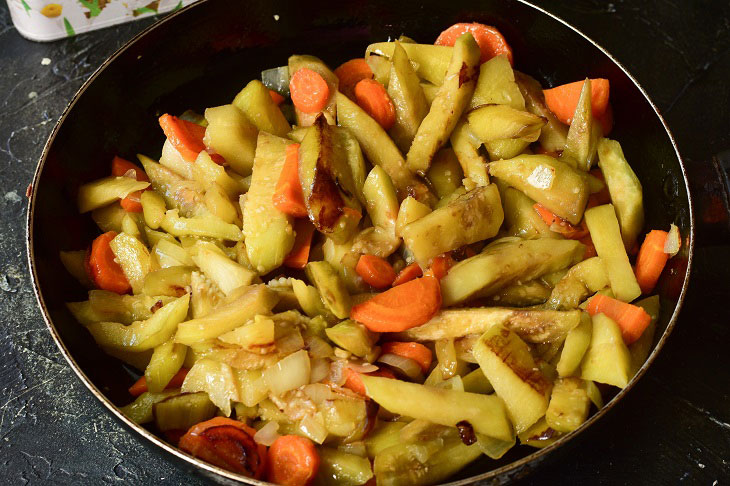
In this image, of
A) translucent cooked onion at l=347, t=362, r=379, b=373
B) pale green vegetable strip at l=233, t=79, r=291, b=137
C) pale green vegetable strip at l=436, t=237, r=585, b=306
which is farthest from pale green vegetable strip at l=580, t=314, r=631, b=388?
pale green vegetable strip at l=233, t=79, r=291, b=137

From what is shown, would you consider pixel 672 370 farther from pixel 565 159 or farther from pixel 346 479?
pixel 346 479

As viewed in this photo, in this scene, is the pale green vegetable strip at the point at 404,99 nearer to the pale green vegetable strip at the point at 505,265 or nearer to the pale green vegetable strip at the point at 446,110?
the pale green vegetable strip at the point at 446,110

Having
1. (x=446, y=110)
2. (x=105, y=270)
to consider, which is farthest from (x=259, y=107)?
(x=105, y=270)

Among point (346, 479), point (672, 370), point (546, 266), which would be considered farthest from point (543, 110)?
point (346, 479)

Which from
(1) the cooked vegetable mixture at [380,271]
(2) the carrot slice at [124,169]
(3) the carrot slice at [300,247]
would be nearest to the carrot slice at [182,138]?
(1) the cooked vegetable mixture at [380,271]

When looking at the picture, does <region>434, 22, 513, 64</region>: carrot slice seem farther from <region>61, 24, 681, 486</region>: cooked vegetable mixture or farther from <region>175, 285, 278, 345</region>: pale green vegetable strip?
<region>175, 285, 278, 345</region>: pale green vegetable strip
